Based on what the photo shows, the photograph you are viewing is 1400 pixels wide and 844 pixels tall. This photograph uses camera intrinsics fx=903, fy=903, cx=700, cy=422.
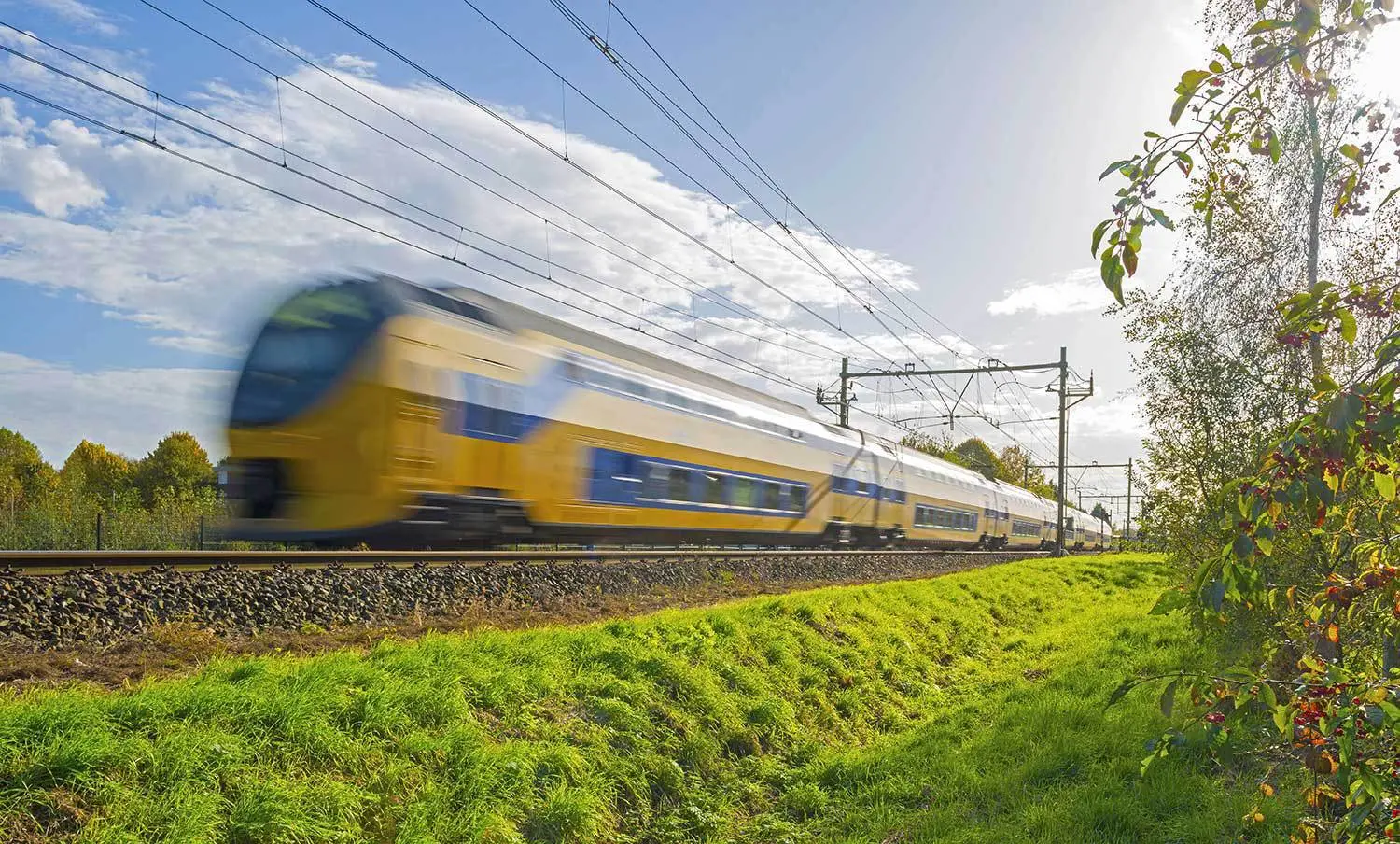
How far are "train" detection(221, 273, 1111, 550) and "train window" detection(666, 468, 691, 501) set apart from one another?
0.05m

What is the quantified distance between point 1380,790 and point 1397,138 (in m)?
1.64

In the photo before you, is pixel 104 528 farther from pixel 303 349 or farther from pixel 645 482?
pixel 645 482

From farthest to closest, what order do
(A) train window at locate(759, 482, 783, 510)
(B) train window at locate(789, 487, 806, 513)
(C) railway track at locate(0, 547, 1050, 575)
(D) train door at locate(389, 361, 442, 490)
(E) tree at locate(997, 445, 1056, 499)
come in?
1. (E) tree at locate(997, 445, 1056, 499)
2. (B) train window at locate(789, 487, 806, 513)
3. (A) train window at locate(759, 482, 783, 510)
4. (D) train door at locate(389, 361, 442, 490)
5. (C) railway track at locate(0, 547, 1050, 575)

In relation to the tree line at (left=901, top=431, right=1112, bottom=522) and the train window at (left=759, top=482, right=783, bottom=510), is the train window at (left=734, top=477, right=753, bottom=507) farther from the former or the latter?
the tree line at (left=901, top=431, right=1112, bottom=522)

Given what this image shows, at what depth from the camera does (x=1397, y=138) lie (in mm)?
2371

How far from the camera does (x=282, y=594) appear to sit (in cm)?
830

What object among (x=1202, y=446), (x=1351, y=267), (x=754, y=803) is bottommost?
(x=754, y=803)

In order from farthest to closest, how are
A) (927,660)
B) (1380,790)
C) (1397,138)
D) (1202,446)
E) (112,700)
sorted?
(927,660) < (1202,446) < (112,700) < (1397,138) < (1380,790)

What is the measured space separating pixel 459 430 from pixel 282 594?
371 centimetres

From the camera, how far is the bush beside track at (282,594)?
6.90 metres

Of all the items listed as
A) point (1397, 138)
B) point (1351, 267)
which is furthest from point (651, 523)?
point (1397, 138)

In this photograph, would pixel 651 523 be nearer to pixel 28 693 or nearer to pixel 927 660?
pixel 927 660

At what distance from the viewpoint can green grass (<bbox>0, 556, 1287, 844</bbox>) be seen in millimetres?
4680

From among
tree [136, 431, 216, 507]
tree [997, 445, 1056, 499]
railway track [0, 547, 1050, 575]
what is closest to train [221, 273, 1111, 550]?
railway track [0, 547, 1050, 575]
